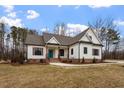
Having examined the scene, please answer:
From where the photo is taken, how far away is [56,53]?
22500 millimetres

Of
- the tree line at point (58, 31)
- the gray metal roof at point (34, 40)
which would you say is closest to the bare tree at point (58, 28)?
the tree line at point (58, 31)

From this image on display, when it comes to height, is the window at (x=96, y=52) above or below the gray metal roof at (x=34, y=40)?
below

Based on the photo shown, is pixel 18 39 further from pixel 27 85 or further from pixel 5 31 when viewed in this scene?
pixel 27 85

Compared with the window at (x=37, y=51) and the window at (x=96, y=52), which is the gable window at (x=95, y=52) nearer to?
the window at (x=96, y=52)

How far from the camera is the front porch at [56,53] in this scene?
864 inches

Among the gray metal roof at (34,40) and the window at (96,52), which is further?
the window at (96,52)

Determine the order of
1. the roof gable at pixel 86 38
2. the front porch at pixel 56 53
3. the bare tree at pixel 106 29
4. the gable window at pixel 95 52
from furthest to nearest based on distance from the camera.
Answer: the bare tree at pixel 106 29 → the gable window at pixel 95 52 → the front porch at pixel 56 53 → the roof gable at pixel 86 38

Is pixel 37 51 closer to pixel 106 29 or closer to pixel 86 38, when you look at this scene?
pixel 86 38

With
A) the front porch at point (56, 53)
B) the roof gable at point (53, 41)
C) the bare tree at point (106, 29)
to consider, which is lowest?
the front porch at point (56, 53)

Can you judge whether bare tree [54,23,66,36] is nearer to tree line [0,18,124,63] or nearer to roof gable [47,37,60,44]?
tree line [0,18,124,63]

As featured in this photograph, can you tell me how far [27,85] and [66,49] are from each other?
50.3 feet

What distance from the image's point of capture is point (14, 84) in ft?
27.8
